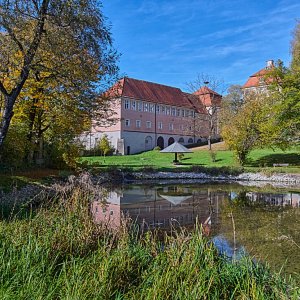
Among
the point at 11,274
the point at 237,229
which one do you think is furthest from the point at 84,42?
the point at 11,274

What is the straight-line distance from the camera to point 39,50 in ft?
38.4

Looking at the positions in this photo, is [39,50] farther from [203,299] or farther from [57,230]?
[203,299]

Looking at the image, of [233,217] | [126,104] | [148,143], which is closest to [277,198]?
[233,217]

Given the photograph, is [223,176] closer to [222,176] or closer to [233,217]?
[222,176]

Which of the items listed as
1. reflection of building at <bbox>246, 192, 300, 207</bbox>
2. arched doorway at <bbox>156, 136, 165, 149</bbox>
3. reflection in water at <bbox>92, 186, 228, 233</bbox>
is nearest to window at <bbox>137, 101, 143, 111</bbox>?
arched doorway at <bbox>156, 136, 165, 149</bbox>

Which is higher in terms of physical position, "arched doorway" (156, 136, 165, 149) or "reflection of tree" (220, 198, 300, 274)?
"arched doorway" (156, 136, 165, 149)

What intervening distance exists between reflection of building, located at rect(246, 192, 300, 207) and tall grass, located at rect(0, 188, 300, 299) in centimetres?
995

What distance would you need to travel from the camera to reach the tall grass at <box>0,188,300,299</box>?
339 cm

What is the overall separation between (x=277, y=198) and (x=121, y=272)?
495 inches

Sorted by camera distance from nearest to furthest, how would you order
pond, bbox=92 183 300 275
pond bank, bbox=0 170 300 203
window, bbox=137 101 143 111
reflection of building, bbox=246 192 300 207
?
1. pond, bbox=92 183 300 275
2. reflection of building, bbox=246 192 300 207
3. pond bank, bbox=0 170 300 203
4. window, bbox=137 101 143 111

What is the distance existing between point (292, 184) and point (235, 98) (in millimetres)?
34316

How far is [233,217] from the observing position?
1023 cm

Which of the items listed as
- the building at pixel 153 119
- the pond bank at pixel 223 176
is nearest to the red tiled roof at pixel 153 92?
the building at pixel 153 119

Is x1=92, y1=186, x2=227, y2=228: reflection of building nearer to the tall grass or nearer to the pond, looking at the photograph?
the pond
